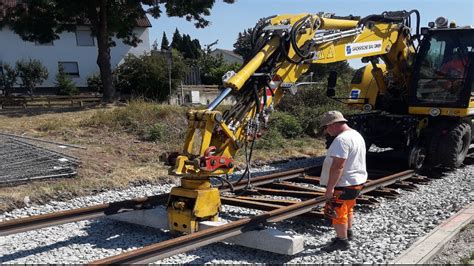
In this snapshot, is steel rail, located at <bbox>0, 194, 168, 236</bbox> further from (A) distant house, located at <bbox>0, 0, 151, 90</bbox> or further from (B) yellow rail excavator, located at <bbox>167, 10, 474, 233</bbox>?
(A) distant house, located at <bbox>0, 0, 151, 90</bbox>

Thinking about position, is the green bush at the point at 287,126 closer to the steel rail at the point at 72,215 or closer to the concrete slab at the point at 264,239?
the steel rail at the point at 72,215

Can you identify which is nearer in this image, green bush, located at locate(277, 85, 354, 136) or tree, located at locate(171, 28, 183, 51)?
green bush, located at locate(277, 85, 354, 136)

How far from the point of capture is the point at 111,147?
441 inches

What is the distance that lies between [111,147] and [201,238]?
6993 millimetres

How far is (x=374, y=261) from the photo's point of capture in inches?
194

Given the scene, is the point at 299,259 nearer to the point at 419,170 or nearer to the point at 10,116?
the point at 419,170

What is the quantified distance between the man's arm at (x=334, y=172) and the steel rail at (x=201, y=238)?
36.7 inches

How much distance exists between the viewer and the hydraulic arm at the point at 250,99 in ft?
17.7

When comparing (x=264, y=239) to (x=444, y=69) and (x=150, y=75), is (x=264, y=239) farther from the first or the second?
(x=150, y=75)

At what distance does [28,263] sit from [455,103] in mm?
8476

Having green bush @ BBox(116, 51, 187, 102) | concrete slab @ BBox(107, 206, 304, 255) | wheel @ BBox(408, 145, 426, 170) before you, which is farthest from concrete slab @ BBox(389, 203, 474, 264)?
green bush @ BBox(116, 51, 187, 102)

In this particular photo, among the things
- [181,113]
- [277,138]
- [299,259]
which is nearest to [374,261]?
[299,259]

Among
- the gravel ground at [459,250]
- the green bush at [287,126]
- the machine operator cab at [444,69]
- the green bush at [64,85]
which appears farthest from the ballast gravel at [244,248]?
the green bush at [64,85]

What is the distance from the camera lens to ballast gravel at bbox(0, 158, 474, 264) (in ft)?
16.8
